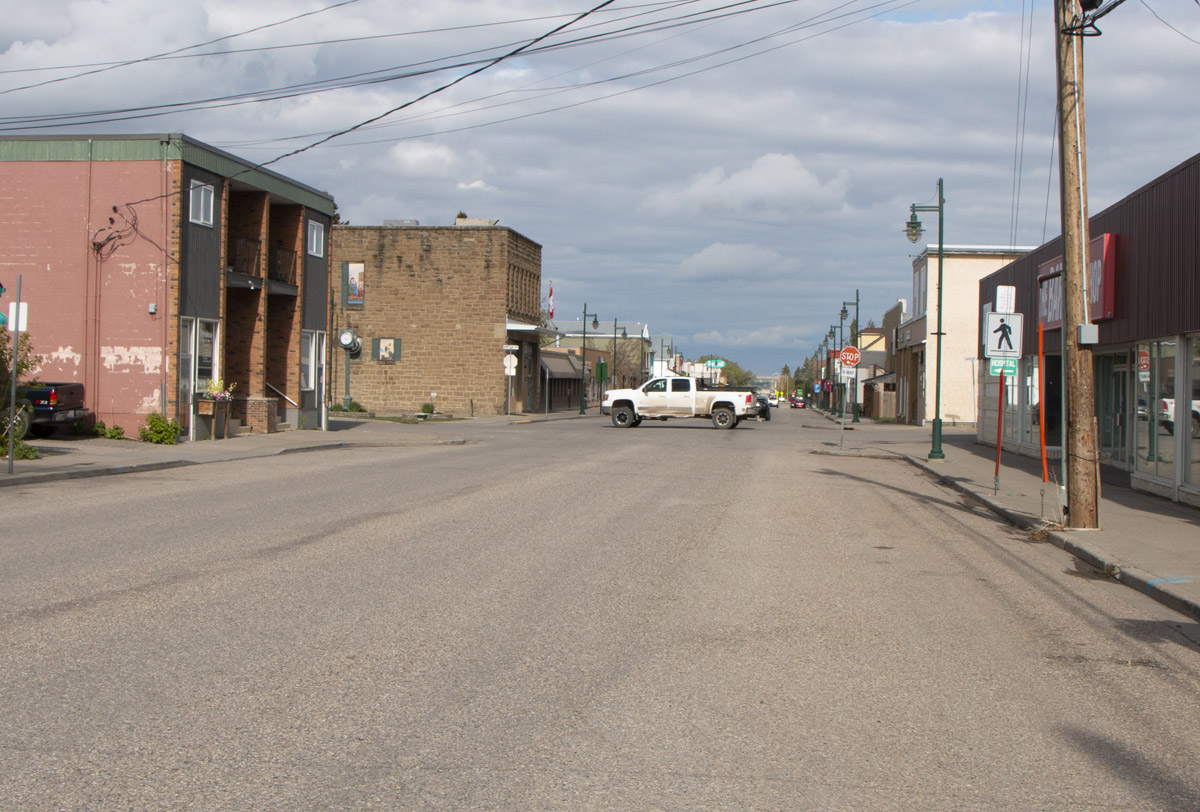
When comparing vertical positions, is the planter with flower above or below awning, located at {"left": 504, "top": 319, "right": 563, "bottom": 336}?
below

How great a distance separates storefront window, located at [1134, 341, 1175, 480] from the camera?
17094 mm

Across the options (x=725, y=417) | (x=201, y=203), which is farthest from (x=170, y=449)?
(x=725, y=417)

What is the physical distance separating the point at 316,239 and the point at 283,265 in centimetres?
195

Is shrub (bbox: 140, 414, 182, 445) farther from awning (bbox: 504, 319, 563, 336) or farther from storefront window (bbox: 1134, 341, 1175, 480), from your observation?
awning (bbox: 504, 319, 563, 336)

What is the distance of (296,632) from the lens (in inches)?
276

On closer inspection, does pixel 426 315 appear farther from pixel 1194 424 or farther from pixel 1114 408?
pixel 1194 424

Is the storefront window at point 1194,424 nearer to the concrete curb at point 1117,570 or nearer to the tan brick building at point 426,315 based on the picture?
the concrete curb at point 1117,570

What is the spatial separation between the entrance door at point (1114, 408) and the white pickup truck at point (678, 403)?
18623mm

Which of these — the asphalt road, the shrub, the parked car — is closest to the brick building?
the shrub

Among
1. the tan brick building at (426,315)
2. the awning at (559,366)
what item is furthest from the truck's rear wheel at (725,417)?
the awning at (559,366)

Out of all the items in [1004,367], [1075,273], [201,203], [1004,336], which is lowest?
[1004,367]

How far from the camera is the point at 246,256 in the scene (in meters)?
28.8

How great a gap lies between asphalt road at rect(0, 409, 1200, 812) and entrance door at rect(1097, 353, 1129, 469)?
35.8 feet

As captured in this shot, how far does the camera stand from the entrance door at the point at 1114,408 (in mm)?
22188
